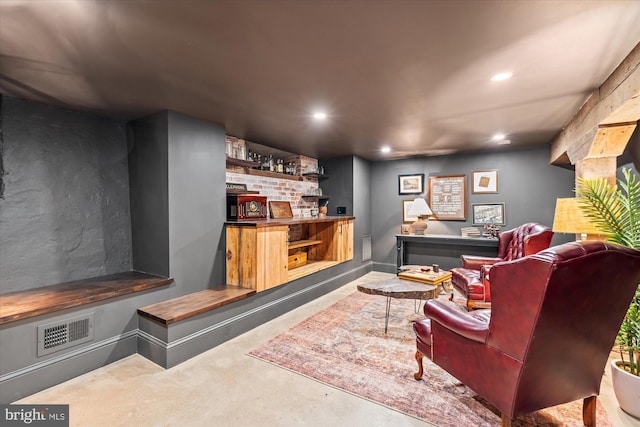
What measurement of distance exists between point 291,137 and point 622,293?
3.41 meters

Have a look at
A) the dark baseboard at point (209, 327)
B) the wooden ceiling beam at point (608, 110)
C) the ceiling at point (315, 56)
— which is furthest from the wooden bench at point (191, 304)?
the wooden ceiling beam at point (608, 110)

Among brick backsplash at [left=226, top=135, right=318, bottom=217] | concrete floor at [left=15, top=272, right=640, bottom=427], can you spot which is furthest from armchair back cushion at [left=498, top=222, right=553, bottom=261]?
brick backsplash at [left=226, top=135, right=318, bottom=217]

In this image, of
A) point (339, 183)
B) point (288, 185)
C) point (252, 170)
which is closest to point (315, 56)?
point (252, 170)

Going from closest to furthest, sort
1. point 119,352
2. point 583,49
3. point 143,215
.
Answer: point 583,49, point 119,352, point 143,215

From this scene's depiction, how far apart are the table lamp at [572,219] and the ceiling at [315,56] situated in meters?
0.96

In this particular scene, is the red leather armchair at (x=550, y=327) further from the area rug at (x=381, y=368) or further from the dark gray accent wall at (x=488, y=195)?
the dark gray accent wall at (x=488, y=195)

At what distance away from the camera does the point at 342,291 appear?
454 centimetres

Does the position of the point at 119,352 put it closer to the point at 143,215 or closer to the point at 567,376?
the point at 143,215

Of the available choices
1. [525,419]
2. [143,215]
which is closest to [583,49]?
[525,419]

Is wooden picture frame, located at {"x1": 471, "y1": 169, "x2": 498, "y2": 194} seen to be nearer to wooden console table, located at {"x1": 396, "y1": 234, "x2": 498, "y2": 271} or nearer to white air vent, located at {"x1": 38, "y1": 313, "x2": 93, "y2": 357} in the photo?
wooden console table, located at {"x1": 396, "y1": 234, "x2": 498, "y2": 271}

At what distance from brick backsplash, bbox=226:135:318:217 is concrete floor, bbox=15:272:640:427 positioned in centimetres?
232

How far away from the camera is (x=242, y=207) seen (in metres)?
3.48

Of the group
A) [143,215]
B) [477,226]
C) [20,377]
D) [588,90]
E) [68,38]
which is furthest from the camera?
[477,226]

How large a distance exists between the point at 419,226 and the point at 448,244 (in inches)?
24.8
